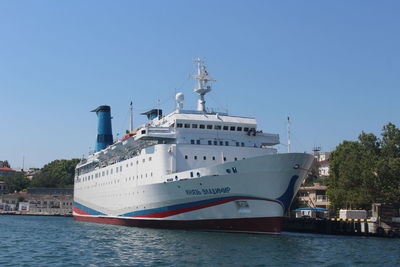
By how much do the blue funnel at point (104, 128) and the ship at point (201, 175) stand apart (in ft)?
31.7

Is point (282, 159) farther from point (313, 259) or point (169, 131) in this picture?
point (169, 131)

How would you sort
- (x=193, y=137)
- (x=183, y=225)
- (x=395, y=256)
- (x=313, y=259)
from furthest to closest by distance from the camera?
(x=193, y=137) < (x=183, y=225) < (x=395, y=256) < (x=313, y=259)

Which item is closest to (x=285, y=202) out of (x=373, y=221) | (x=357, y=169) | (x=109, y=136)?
(x=373, y=221)

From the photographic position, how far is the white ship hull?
87.4 feet

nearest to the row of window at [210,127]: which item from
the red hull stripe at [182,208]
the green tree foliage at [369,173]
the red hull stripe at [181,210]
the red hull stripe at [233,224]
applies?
the red hull stripe at [182,208]

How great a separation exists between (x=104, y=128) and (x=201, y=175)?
90.1 feet

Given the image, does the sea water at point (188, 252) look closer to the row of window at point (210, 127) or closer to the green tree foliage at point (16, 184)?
the row of window at point (210, 127)

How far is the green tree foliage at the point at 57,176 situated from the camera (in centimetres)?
11312

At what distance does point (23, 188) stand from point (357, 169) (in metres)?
92.6

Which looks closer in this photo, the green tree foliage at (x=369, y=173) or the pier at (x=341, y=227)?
the pier at (x=341, y=227)

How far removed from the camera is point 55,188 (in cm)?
10875

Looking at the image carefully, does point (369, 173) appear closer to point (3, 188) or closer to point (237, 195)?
point (237, 195)

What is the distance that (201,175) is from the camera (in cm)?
2816

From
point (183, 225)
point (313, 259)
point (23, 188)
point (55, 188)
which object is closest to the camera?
point (313, 259)
